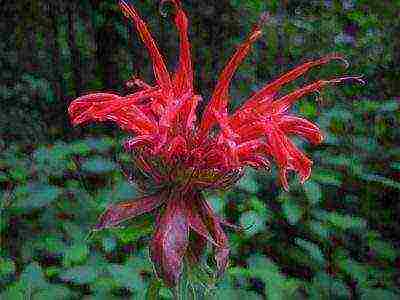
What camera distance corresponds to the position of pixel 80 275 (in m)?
1.52

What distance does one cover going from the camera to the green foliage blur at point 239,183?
5.28 ft

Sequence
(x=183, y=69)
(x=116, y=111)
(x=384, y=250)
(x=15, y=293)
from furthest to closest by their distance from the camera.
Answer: (x=384, y=250) < (x=15, y=293) < (x=183, y=69) < (x=116, y=111)

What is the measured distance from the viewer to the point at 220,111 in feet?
3.83

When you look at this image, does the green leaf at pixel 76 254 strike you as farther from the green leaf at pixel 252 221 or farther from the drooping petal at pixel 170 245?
the drooping petal at pixel 170 245

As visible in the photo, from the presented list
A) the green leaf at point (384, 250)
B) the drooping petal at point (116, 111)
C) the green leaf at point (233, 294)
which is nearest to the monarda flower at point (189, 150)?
the drooping petal at point (116, 111)

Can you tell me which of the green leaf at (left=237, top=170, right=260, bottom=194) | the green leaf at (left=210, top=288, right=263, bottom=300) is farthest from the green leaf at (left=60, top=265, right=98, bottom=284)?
the green leaf at (left=237, top=170, right=260, bottom=194)

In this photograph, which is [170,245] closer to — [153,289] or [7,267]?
[153,289]

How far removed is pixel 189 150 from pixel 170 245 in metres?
0.18

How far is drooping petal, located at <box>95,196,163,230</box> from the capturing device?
1.08m

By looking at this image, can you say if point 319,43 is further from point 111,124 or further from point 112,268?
point 112,268

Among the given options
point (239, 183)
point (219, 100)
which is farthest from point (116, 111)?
point (239, 183)

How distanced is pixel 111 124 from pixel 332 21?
144 centimetres

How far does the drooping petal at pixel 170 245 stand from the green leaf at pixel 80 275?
50 centimetres

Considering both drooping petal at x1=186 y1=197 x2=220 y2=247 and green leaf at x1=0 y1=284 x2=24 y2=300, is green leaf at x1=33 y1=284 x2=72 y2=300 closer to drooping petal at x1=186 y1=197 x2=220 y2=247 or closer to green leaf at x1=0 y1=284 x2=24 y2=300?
green leaf at x1=0 y1=284 x2=24 y2=300
